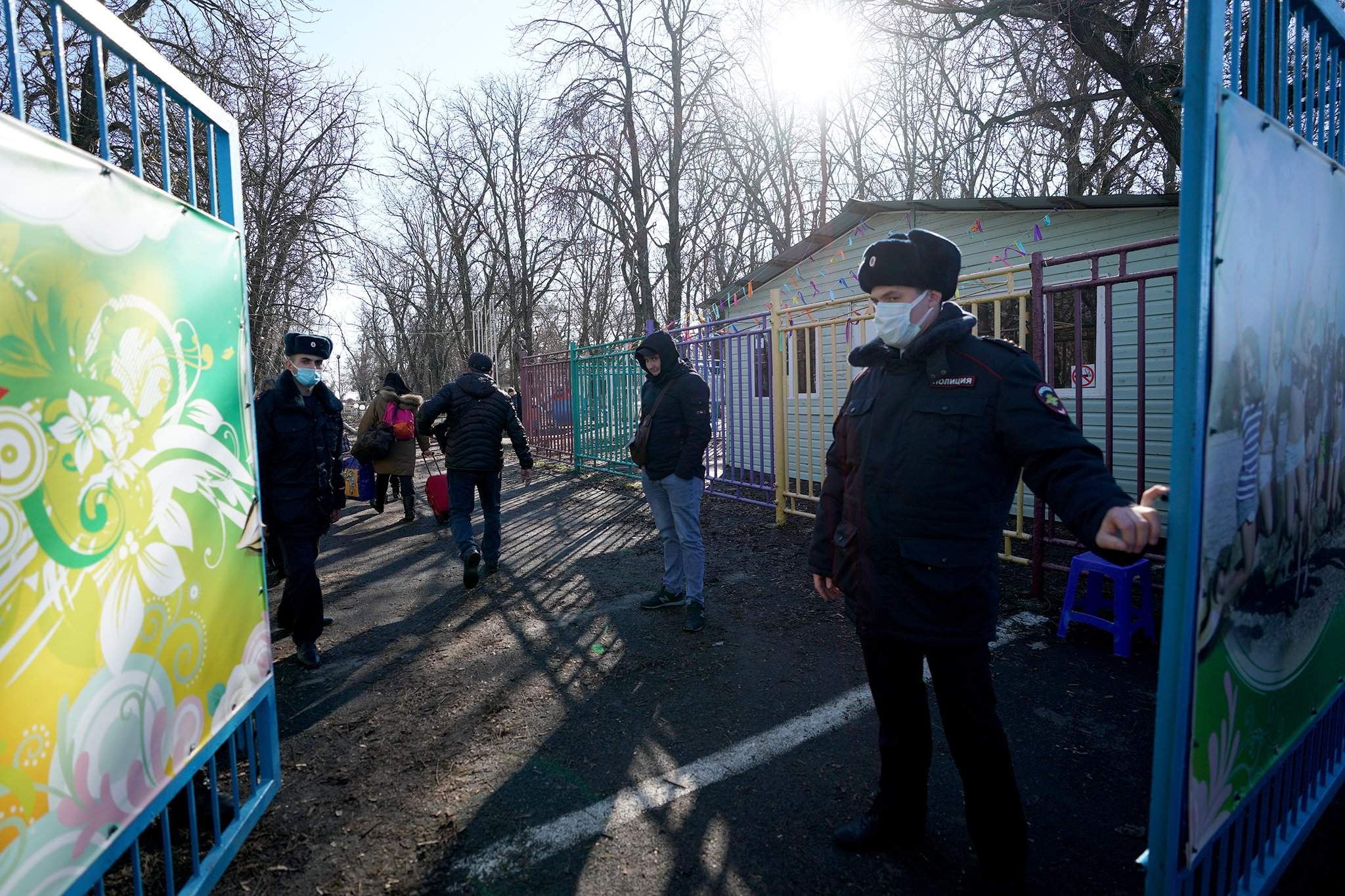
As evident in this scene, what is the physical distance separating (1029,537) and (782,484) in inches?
100

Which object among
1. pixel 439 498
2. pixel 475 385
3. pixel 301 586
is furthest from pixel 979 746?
pixel 439 498

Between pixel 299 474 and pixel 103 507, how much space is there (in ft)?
8.26

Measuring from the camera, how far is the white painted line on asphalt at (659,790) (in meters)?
2.47

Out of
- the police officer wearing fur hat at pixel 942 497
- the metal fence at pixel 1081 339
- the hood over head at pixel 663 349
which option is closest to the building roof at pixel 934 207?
the metal fence at pixel 1081 339

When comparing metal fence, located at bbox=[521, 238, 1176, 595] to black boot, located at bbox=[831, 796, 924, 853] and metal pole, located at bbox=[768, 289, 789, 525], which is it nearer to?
metal pole, located at bbox=[768, 289, 789, 525]

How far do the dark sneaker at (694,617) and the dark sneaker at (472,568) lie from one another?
1.97 meters

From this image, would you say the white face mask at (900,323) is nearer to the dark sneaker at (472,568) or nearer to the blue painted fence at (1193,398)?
the blue painted fence at (1193,398)

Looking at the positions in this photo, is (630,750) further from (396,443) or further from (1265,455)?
(396,443)

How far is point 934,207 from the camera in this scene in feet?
31.8

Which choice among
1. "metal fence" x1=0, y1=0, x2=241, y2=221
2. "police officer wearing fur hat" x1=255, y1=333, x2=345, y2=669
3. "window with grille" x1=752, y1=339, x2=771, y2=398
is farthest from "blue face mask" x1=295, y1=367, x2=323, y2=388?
"window with grille" x1=752, y1=339, x2=771, y2=398

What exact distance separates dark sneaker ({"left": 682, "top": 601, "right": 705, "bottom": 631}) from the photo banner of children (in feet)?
10.2

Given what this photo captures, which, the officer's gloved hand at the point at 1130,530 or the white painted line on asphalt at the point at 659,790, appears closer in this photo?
the officer's gloved hand at the point at 1130,530

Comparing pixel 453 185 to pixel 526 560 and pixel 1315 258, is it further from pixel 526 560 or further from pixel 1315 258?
pixel 1315 258

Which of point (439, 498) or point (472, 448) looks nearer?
point (472, 448)
